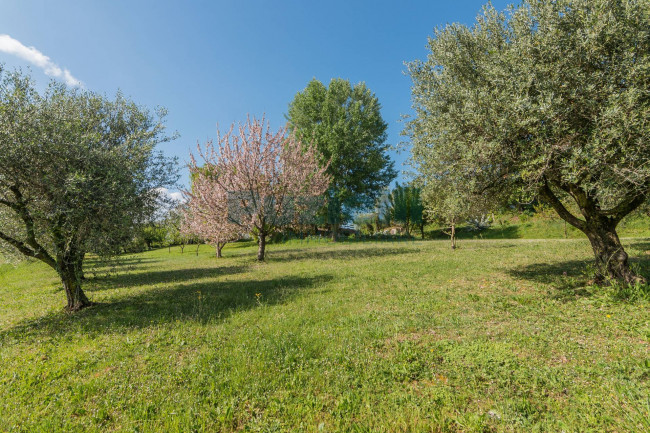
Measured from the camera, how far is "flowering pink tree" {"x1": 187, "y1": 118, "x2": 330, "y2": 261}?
26.3 meters

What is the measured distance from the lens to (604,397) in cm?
455

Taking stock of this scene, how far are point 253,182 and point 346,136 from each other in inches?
750

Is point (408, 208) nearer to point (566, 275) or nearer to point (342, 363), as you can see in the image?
point (566, 275)

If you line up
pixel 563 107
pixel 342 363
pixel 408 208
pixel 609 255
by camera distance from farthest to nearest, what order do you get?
pixel 408 208, pixel 609 255, pixel 563 107, pixel 342 363

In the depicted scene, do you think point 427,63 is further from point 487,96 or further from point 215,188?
point 215,188

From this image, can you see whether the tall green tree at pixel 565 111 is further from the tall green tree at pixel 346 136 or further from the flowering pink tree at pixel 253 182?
the tall green tree at pixel 346 136

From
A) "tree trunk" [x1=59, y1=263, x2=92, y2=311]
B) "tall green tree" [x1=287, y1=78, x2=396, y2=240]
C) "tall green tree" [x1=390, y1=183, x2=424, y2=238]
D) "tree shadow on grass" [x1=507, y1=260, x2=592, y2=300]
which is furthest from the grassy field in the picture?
"tall green tree" [x1=390, y1=183, x2=424, y2=238]

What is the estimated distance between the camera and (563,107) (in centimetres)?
887

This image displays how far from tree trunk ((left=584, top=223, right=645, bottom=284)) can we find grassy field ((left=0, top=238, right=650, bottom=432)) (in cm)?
121

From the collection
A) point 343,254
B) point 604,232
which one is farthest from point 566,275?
point 343,254

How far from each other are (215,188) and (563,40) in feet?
83.9

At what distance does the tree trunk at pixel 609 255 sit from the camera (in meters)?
10.4

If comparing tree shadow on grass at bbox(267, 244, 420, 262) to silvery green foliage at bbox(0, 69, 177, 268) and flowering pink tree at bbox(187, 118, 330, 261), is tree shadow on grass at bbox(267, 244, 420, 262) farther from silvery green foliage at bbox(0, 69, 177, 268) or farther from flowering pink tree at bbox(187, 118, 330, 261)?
silvery green foliage at bbox(0, 69, 177, 268)

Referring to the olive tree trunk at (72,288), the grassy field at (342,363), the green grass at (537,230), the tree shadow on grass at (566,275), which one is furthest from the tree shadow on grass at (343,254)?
the green grass at (537,230)
